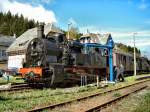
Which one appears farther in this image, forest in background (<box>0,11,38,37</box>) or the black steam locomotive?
forest in background (<box>0,11,38,37</box>)

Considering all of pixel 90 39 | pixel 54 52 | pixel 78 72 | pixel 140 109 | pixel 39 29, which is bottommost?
pixel 140 109

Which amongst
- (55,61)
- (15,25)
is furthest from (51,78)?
(15,25)

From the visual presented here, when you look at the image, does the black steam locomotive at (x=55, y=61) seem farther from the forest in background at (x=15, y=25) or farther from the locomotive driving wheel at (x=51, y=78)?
the forest in background at (x=15, y=25)

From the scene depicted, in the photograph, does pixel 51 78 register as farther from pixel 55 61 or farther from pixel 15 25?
pixel 15 25

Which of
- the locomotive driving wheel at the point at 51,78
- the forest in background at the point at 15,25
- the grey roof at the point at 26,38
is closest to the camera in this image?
the locomotive driving wheel at the point at 51,78

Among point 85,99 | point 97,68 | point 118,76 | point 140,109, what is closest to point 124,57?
point 118,76

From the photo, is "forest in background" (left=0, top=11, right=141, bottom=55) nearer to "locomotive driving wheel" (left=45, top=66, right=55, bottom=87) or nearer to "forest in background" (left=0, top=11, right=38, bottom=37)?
"forest in background" (left=0, top=11, right=38, bottom=37)

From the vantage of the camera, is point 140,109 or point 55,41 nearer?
→ point 140,109

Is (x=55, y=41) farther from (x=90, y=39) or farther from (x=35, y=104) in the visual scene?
(x=90, y=39)

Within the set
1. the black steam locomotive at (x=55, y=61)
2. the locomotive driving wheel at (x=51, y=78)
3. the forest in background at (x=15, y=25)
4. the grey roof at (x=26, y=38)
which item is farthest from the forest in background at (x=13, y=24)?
the locomotive driving wheel at (x=51, y=78)

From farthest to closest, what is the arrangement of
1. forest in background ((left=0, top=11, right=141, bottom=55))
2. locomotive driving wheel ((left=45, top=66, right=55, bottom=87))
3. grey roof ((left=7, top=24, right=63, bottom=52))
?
forest in background ((left=0, top=11, right=141, bottom=55)), grey roof ((left=7, top=24, right=63, bottom=52)), locomotive driving wheel ((left=45, top=66, right=55, bottom=87))

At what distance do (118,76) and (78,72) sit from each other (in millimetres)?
8867

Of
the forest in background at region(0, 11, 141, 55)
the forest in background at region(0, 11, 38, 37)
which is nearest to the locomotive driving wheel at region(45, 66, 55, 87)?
the forest in background at region(0, 11, 141, 55)

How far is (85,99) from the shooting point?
13.6 metres
